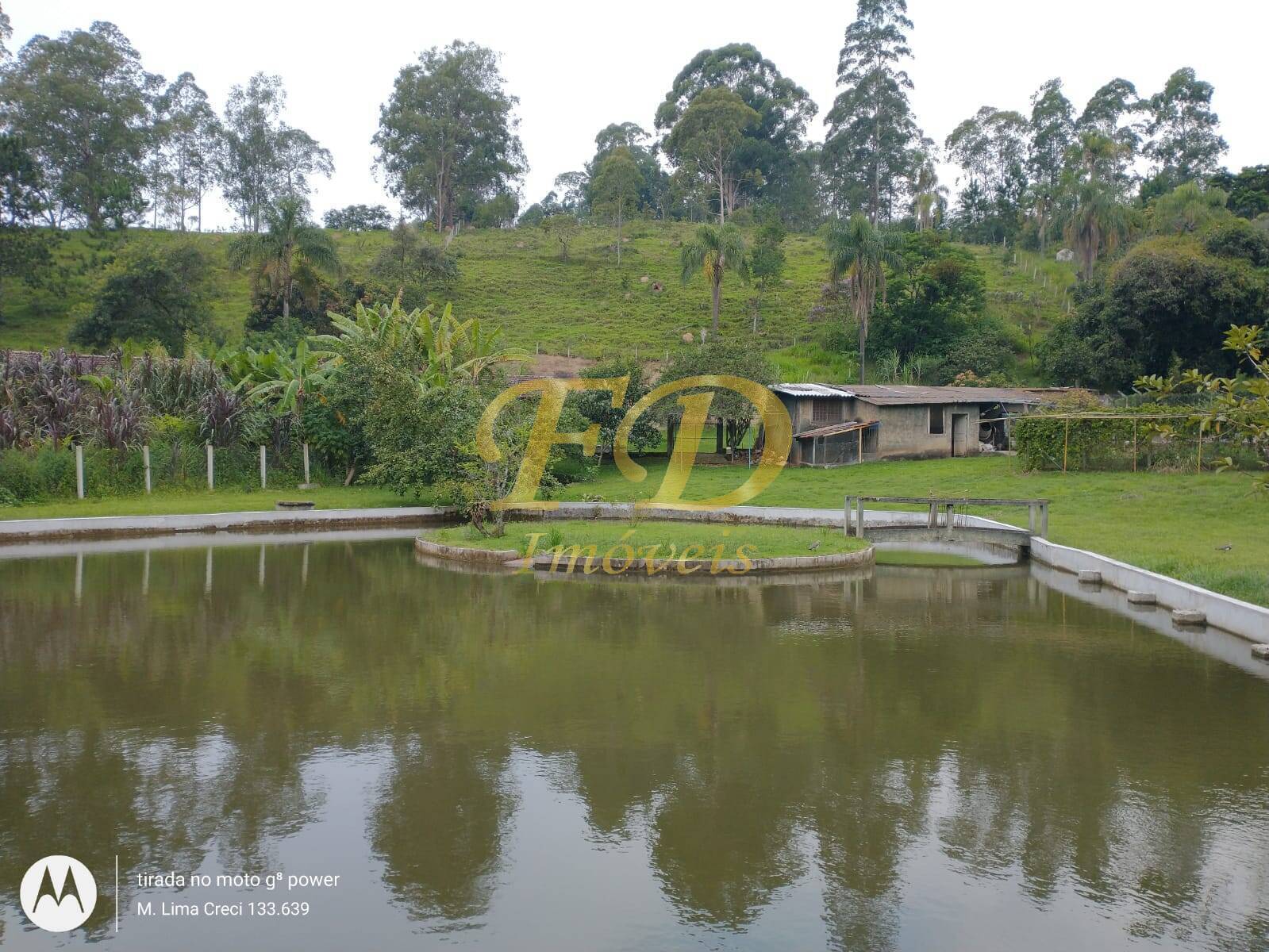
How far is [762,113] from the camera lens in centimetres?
8006

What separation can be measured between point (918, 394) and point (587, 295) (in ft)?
96.5

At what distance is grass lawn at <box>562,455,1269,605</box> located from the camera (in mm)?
16719

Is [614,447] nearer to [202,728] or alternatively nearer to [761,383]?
[761,383]

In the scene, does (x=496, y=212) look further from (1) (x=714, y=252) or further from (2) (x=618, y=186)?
(1) (x=714, y=252)

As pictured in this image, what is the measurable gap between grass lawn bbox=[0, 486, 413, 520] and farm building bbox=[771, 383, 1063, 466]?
47.4 feet

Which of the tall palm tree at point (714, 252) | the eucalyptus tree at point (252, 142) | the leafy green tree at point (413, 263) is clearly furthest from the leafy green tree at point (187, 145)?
the tall palm tree at point (714, 252)

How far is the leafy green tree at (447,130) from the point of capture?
243 feet

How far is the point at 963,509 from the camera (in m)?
24.4

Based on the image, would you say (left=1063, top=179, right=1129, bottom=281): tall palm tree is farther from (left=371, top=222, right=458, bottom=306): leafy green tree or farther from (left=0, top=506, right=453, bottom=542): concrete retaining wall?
(left=0, top=506, right=453, bottom=542): concrete retaining wall

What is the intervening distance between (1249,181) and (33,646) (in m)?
64.4

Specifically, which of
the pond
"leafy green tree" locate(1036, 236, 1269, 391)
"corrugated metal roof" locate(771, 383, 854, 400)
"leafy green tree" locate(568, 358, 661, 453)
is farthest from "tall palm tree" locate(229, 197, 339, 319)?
"leafy green tree" locate(1036, 236, 1269, 391)

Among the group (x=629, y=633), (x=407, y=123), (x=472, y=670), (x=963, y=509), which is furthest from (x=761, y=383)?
(x=407, y=123)

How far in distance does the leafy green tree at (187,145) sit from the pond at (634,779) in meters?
63.9

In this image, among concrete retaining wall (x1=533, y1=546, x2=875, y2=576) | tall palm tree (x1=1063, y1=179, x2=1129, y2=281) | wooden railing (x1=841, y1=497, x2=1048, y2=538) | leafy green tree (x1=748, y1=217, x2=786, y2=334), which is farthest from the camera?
Answer: leafy green tree (x1=748, y1=217, x2=786, y2=334)
